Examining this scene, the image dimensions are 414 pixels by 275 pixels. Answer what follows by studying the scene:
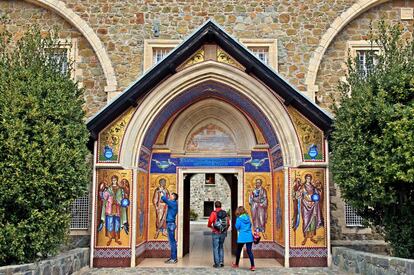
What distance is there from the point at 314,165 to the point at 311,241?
5.61 ft

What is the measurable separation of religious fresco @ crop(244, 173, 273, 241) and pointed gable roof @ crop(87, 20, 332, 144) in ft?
8.06

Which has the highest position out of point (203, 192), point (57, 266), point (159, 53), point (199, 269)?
point (159, 53)

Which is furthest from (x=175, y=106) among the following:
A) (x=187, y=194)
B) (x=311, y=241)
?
(x=311, y=241)

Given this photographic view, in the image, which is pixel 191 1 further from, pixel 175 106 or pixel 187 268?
pixel 187 268

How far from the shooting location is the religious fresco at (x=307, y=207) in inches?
403

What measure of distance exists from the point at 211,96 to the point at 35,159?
5373 millimetres

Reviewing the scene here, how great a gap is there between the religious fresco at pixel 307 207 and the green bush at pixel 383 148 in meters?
1.06

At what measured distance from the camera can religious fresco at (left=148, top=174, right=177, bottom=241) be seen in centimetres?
1194

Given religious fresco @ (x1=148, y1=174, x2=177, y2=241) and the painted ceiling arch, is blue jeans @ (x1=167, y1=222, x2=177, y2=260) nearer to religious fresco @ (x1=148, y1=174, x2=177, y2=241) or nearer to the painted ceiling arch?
religious fresco @ (x1=148, y1=174, x2=177, y2=241)

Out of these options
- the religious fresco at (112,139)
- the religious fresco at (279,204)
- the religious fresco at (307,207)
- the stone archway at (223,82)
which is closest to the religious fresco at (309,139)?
the stone archway at (223,82)

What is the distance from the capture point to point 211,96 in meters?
11.9

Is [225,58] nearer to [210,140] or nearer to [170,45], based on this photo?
[210,140]

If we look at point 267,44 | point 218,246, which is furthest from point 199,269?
point 267,44

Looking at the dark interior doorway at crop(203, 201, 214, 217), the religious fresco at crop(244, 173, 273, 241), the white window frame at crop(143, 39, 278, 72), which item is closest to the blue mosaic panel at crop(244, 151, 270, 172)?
the religious fresco at crop(244, 173, 273, 241)
